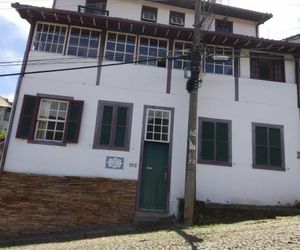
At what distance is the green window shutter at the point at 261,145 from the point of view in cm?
1191

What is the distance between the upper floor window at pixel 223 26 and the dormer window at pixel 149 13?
289 centimetres

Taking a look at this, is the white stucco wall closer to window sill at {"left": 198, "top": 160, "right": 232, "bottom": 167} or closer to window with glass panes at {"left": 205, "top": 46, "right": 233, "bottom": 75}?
window sill at {"left": 198, "top": 160, "right": 232, "bottom": 167}

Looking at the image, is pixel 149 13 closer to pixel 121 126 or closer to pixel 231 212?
pixel 121 126

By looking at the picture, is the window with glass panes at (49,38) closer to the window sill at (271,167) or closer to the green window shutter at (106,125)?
the green window shutter at (106,125)

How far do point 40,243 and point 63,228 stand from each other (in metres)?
1.27

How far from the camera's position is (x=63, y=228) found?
1034 cm

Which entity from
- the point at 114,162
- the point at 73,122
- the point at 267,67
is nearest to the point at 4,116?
the point at 73,122

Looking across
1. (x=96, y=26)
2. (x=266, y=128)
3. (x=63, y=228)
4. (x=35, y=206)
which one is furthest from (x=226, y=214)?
(x=96, y=26)

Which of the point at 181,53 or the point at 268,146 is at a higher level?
the point at 181,53

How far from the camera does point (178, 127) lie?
462 inches

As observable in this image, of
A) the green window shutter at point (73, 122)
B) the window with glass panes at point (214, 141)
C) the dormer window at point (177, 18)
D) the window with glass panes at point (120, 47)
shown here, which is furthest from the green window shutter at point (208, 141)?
the dormer window at point (177, 18)

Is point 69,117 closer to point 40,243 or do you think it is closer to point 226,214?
point 40,243

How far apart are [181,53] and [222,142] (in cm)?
378

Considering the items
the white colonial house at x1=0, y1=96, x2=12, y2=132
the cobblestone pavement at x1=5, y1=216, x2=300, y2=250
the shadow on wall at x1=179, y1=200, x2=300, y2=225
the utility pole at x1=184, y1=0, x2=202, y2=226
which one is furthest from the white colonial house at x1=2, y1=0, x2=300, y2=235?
the white colonial house at x1=0, y1=96, x2=12, y2=132
